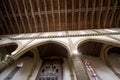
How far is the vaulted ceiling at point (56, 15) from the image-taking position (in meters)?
9.04

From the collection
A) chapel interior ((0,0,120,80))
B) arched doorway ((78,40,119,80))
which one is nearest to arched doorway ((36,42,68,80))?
chapel interior ((0,0,120,80))

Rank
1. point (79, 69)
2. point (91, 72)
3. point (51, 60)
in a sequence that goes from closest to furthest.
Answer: point (79, 69) → point (91, 72) → point (51, 60)

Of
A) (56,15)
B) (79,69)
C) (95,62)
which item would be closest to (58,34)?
(56,15)

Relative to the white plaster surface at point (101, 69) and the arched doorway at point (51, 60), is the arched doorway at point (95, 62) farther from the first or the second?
the arched doorway at point (51, 60)

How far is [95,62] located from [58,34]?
365cm

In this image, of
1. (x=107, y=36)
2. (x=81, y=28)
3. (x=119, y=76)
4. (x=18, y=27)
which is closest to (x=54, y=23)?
(x=81, y=28)

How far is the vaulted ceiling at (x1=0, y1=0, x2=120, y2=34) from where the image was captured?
904 centimetres

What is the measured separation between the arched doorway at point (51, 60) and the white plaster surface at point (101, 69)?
2210mm

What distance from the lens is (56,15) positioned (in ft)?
31.6

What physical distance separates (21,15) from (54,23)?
104 inches

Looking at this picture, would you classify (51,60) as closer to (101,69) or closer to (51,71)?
(51,71)

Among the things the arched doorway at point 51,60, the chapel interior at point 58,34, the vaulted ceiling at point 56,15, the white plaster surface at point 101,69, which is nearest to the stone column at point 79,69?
the chapel interior at point 58,34

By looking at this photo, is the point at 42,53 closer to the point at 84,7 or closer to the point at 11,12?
the point at 11,12

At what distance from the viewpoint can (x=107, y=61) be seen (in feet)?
30.0
